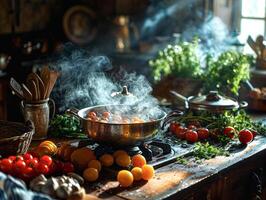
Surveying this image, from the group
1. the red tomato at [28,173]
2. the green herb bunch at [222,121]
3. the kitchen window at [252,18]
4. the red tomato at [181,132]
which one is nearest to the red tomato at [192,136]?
the red tomato at [181,132]

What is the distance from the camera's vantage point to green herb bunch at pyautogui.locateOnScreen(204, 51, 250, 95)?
365 centimetres

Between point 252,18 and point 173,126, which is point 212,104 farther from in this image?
point 252,18

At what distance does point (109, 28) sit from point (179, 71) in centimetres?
276

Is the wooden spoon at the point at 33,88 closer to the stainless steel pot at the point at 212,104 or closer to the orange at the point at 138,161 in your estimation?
the orange at the point at 138,161

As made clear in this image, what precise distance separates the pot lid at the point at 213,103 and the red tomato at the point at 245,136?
362 mm

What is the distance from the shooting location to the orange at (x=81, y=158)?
2.32 metres

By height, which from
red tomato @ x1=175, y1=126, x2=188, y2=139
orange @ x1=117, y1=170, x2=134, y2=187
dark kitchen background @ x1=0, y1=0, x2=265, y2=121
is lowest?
orange @ x1=117, y1=170, x2=134, y2=187

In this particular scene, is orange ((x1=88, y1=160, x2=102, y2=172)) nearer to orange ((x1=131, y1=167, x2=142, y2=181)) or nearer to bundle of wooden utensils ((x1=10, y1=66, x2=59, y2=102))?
orange ((x1=131, y1=167, x2=142, y2=181))

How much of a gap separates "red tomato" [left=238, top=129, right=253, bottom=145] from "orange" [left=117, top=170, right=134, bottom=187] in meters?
0.86

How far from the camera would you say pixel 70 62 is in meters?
3.53

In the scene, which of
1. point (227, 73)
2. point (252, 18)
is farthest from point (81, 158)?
point (252, 18)

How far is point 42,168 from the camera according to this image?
7.15ft

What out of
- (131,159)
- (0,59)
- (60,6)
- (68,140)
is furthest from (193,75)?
(60,6)

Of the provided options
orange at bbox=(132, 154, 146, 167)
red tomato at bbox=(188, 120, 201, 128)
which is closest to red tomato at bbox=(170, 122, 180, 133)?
red tomato at bbox=(188, 120, 201, 128)
